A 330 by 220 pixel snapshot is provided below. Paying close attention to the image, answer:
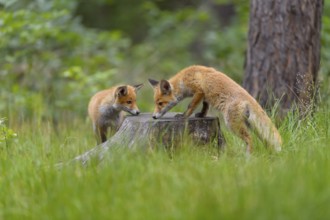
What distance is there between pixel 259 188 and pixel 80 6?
62.4ft

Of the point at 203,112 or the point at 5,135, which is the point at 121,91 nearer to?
the point at 203,112

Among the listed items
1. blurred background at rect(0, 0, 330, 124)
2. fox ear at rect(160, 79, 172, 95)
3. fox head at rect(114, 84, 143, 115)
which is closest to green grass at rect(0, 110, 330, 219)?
fox ear at rect(160, 79, 172, 95)

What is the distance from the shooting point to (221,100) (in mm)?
7562

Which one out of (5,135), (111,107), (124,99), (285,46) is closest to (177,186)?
(5,135)

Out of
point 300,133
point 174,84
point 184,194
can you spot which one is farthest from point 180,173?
A: point 174,84

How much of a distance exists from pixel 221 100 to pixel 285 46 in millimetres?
1979

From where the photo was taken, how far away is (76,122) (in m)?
10.6

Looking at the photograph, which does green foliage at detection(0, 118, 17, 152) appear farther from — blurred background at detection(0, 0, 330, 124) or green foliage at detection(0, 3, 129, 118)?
green foliage at detection(0, 3, 129, 118)

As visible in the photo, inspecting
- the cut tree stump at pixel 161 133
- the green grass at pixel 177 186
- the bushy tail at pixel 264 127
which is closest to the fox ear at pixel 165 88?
the cut tree stump at pixel 161 133

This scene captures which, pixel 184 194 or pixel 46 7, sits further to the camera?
pixel 46 7

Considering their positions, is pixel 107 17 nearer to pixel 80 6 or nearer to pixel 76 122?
pixel 80 6

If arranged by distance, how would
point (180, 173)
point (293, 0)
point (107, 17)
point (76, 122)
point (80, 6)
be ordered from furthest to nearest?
point (107, 17) < point (80, 6) < point (76, 122) < point (293, 0) < point (180, 173)

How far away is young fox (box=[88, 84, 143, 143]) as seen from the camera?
29.3 ft

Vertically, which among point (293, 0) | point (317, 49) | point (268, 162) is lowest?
point (268, 162)
